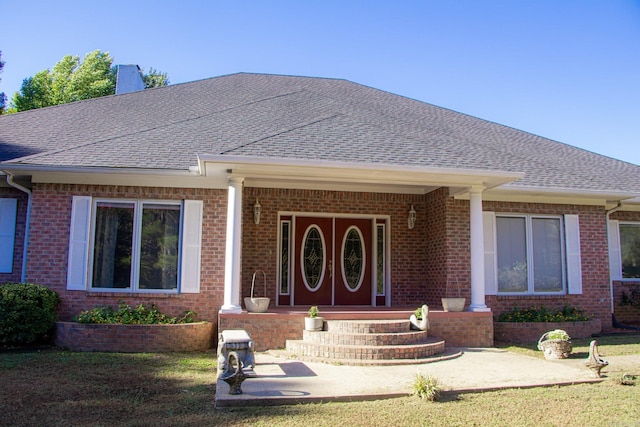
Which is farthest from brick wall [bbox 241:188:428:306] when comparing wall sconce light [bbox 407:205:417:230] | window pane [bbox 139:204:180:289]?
window pane [bbox 139:204:180:289]

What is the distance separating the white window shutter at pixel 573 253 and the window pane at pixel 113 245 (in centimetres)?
921

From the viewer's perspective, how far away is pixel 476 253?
385 inches

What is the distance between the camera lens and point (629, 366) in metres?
7.51

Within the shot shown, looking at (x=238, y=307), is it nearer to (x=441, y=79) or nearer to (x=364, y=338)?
(x=364, y=338)

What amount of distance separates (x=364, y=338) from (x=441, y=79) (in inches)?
353

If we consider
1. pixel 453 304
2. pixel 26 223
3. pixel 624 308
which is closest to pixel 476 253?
pixel 453 304

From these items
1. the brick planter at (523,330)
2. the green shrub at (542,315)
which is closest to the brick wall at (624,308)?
the green shrub at (542,315)

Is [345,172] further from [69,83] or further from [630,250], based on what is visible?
[69,83]

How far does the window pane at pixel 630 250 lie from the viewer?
12422 millimetres

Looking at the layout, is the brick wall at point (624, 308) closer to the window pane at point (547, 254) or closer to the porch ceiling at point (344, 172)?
the window pane at point (547, 254)

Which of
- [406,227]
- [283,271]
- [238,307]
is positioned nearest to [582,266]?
[406,227]

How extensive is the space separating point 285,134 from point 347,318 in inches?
141

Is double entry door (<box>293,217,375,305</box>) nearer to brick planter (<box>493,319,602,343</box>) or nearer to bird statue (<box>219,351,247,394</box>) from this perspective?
brick planter (<box>493,319,602,343</box>)

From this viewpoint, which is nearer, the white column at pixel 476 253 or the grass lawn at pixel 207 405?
the grass lawn at pixel 207 405
